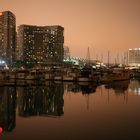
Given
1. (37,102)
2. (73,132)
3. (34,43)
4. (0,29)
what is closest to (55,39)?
(34,43)

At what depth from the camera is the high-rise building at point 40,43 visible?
155 meters

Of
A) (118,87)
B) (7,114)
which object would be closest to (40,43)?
(118,87)

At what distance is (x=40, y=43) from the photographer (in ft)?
527

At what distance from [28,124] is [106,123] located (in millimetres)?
4042

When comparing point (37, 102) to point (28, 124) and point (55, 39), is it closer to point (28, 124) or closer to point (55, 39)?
point (28, 124)

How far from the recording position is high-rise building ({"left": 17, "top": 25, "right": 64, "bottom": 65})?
509ft

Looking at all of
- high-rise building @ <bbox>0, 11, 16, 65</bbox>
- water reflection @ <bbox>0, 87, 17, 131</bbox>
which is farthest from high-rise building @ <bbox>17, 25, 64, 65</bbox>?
water reflection @ <bbox>0, 87, 17, 131</bbox>

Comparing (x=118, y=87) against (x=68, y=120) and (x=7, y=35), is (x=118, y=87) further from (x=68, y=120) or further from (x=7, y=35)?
(x=7, y=35)

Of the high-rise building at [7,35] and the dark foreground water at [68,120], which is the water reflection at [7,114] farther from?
the high-rise building at [7,35]

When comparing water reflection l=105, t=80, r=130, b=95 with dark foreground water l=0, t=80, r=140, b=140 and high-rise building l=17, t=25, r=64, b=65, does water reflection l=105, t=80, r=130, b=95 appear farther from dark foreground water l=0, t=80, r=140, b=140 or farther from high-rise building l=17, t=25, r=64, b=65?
high-rise building l=17, t=25, r=64, b=65

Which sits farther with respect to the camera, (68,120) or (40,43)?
(40,43)

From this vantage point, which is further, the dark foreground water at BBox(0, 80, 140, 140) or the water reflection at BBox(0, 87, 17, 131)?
the water reflection at BBox(0, 87, 17, 131)

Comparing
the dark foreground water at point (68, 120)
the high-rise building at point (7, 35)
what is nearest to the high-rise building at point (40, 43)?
the high-rise building at point (7, 35)

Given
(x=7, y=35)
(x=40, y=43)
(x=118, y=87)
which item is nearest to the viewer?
→ (x=118, y=87)
